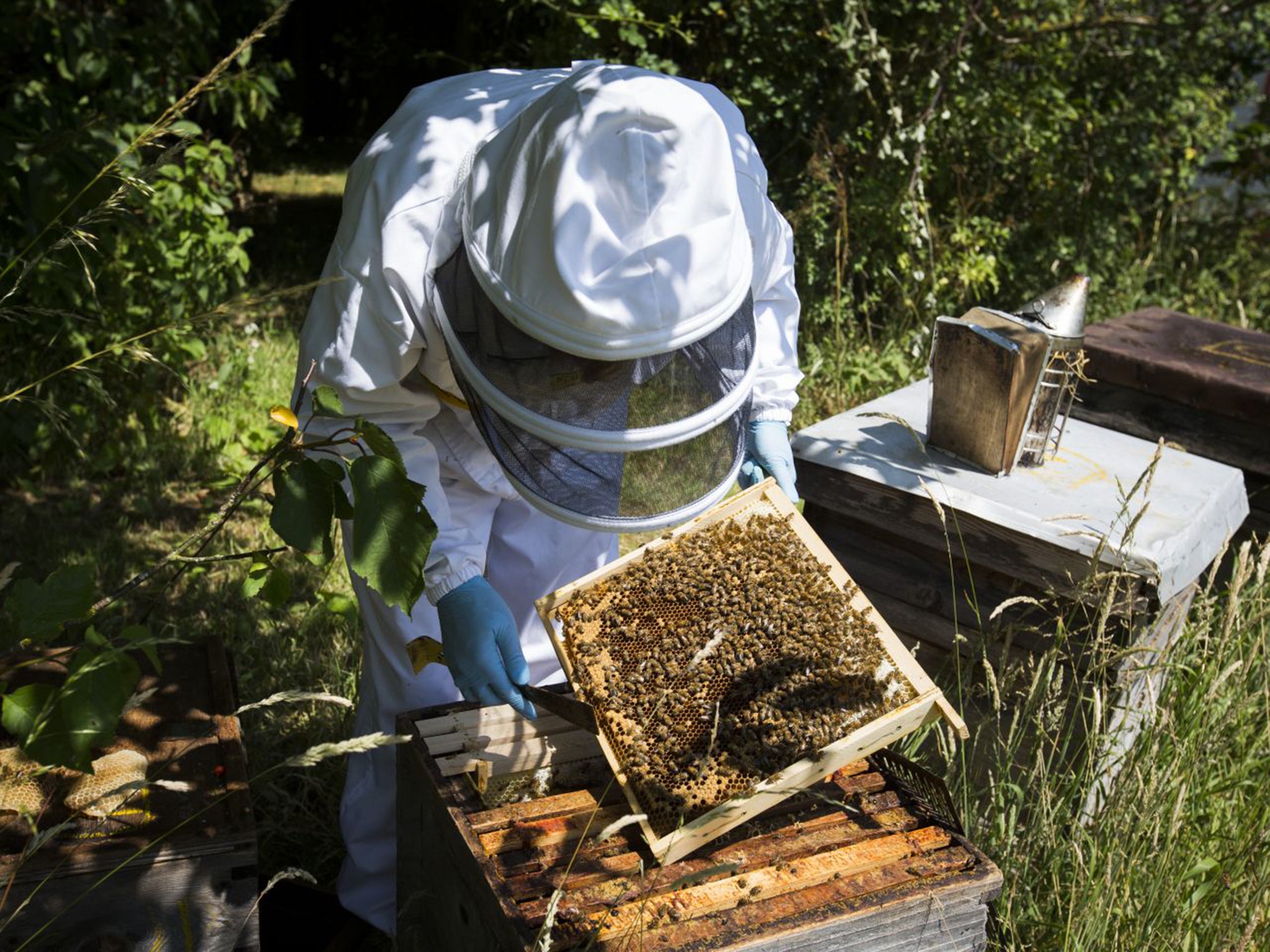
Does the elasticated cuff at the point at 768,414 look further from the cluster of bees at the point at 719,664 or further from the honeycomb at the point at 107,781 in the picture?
the honeycomb at the point at 107,781

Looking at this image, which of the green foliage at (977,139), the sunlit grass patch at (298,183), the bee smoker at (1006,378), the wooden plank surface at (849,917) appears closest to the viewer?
the wooden plank surface at (849,917)

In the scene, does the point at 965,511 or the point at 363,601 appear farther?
the point at 965,511

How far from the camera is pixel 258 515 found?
16.0 ft

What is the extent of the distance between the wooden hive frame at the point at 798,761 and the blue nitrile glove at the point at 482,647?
156 mm

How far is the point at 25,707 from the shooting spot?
1550mm

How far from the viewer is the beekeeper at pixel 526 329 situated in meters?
1.83

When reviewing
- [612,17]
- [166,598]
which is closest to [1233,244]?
[612,17]

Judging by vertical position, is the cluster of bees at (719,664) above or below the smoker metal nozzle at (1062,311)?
below

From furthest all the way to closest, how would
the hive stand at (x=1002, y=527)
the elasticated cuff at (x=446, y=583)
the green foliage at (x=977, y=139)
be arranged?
the green foliage at (x=977, y=139), the hive stand at (x=1002, y=527), the elasticated cuff at (x=446, y=583)

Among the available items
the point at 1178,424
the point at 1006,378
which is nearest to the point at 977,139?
the point at 1178,424

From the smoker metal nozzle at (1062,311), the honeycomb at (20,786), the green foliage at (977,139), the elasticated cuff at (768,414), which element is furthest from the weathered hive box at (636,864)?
the green foliage at (977,139)

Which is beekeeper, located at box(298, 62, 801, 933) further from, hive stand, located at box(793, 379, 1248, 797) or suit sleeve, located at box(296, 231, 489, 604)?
hive stand, located at box(793, 379, 1248, 797)

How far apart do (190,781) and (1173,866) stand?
186cm

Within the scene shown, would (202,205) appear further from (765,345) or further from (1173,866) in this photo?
(1173,866)
